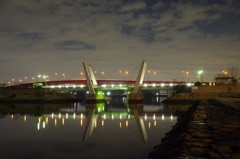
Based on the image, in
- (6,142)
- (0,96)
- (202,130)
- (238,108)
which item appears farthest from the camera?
(0,96)

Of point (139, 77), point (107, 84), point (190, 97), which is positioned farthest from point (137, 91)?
point (107, 84)

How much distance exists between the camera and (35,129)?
101 ft

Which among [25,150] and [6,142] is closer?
[25,150]

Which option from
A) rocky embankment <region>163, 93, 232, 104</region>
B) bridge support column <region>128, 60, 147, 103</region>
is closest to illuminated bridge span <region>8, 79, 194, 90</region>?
bridge support column <region>128, 60, 147, 103</region>

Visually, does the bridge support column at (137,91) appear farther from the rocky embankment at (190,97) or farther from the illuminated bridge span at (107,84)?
the rocky embankment at (190,97)

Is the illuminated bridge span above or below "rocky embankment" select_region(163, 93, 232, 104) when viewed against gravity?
above

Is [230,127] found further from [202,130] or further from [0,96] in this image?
[0,96]

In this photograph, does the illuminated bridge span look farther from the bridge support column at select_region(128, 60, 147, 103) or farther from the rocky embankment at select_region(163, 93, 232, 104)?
the rocky embankment at select_region(163, 93, 232, 104)

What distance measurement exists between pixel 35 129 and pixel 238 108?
878 inches

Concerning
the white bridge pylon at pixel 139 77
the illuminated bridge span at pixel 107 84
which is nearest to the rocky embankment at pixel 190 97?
the illuminated bridge span at pixel 107 84

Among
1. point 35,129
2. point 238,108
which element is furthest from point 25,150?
point 238,108

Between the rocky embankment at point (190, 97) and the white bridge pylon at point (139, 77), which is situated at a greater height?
the white bridge pylon at point (139, 77)

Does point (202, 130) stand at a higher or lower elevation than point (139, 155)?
higher

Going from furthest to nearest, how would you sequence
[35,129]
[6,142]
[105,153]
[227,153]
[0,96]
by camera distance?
1. [0,96]
2. [35,129]
3. [6,142]
4. [105,153]
5. [227,153]
